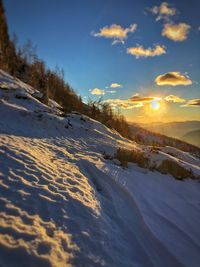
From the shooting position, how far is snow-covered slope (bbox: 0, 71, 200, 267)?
8.52 feet

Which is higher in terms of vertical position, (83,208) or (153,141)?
(153,141)

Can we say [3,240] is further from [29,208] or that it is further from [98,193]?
[98,193]

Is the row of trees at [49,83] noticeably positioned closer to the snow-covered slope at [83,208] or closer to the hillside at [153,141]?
the hillside at [153,141]

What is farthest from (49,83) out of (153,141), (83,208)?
(83,208)

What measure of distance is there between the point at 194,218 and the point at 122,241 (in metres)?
1.90

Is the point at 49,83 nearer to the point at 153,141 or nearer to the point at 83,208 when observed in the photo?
the point at 153,141

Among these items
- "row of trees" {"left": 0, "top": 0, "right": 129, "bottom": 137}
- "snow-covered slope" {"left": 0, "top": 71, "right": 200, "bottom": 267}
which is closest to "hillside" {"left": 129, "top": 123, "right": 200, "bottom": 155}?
"row of trees" {"left": 0, "top": 0, "right": 129, "bottom": 137}

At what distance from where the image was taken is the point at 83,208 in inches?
137

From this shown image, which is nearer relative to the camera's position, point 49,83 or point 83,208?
point 83,208

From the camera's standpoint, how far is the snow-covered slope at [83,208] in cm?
260

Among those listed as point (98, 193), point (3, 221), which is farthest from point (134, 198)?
point (3, 221)

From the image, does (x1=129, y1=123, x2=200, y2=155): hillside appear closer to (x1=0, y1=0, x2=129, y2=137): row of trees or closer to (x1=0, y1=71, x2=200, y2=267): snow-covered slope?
(x1=0, y1=0, x2=129, y2=137): row of trees

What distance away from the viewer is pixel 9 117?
6.66 meters

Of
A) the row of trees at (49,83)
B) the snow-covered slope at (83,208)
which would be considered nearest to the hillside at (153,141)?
the row of trees at (49,83)
